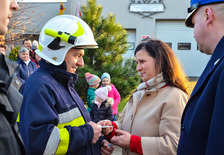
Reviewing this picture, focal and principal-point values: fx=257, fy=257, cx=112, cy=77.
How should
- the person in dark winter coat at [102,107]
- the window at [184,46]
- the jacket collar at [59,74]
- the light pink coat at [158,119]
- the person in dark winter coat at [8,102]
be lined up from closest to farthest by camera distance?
1. the person in dark winter coat at [8,102]
2. the jacket collar at [59,74]
3. the light pink coat at [158,119]
4. the person in dark winter coat at [102,107]
5. the window at [184,46]

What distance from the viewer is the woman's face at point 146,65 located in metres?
2.76

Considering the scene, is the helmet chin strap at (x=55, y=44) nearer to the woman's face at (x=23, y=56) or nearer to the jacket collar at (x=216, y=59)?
the jacket collar at (x=216, y=59)

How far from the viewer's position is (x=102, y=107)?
218 inches

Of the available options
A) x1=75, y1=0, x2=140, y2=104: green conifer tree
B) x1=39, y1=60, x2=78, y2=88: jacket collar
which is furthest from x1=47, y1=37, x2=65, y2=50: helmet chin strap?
x1=75, y1=0, x2=140, y2=104: green conifer tree

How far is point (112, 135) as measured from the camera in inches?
115

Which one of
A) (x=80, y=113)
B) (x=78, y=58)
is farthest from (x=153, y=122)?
(x=78, y=58)

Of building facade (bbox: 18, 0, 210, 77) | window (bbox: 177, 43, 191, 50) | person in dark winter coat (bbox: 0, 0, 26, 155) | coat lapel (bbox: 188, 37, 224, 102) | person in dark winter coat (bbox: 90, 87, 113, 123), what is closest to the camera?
person in dark winter coat (bbox: 0, 0, 26, 155)

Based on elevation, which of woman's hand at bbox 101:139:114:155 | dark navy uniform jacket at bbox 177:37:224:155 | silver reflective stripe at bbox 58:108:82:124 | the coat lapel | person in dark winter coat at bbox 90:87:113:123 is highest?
the coat lapel

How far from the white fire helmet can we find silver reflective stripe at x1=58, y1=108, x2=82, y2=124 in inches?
18.1

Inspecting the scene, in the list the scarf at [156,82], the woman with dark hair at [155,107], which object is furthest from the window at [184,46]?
the scarf at [156,82]

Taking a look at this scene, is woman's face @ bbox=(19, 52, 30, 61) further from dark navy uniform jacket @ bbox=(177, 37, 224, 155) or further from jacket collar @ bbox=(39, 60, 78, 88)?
dark navy uniform jacket @ bbox=(177, 37, 224, 155)

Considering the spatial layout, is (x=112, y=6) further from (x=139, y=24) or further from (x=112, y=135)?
(x=112, y=135)

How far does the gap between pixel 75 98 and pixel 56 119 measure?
0.36 metres

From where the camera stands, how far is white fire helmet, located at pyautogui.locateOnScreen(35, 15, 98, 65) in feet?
7.74
